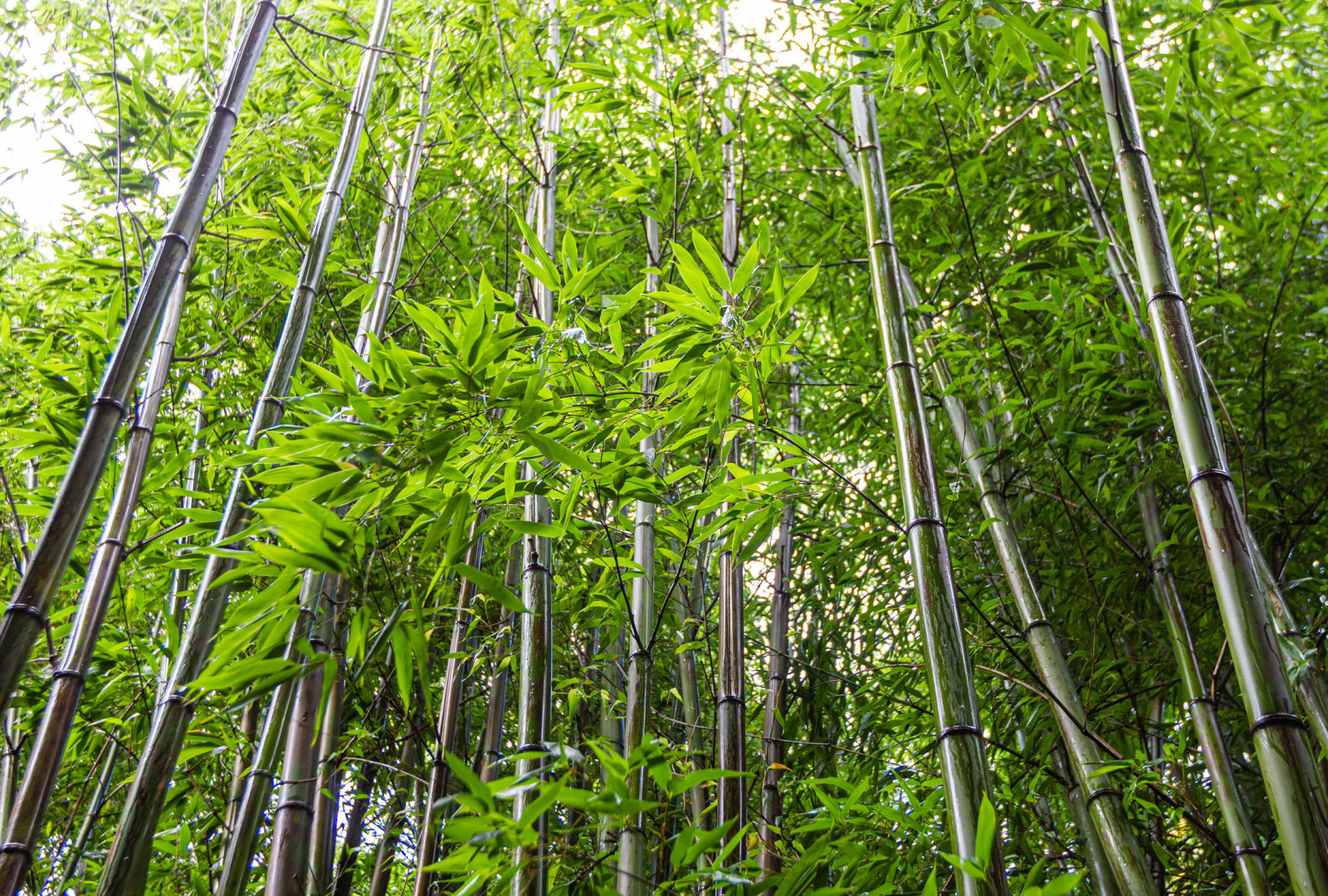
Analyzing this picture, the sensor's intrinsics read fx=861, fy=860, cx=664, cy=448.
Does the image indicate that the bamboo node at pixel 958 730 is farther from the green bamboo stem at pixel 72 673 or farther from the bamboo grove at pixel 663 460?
the green bamboo stem at pixel 72 673

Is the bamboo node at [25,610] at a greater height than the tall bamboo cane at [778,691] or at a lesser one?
lesser

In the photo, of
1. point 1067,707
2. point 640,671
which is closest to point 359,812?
point 640,671

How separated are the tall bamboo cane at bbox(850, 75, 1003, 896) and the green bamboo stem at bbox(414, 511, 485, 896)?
0.68 metres

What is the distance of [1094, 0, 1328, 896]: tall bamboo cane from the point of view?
941 mm

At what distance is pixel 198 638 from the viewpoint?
1240mm

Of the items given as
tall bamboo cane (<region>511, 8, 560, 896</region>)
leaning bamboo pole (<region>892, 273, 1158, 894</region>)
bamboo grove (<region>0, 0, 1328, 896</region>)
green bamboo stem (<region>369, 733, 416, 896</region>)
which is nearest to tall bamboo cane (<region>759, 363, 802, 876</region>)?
bamboo grove (<region>0, 0, 1328, 896</region>)

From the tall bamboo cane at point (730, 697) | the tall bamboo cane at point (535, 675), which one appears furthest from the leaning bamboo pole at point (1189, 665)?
the tall bamboo cane at point (535, 675)

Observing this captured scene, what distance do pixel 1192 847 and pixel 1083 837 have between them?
0.72 m

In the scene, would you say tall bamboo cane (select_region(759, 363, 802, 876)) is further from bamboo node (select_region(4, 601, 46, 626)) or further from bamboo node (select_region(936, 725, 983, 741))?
bamboo node (select_region(4, 601, 46, 626))

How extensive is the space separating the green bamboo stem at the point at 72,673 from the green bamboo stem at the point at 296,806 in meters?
0.35

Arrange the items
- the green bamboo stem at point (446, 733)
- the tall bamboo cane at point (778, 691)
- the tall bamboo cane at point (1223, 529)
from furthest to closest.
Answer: the tall bamboo cane at point (778, 691), the green bamboo stem at point (446, 733), the tall bamboo cane at point (1223, 529)

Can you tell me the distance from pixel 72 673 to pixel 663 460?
4.29 feet

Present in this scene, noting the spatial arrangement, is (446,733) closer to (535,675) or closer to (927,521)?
(535,675)

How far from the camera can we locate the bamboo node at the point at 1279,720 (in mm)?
977
